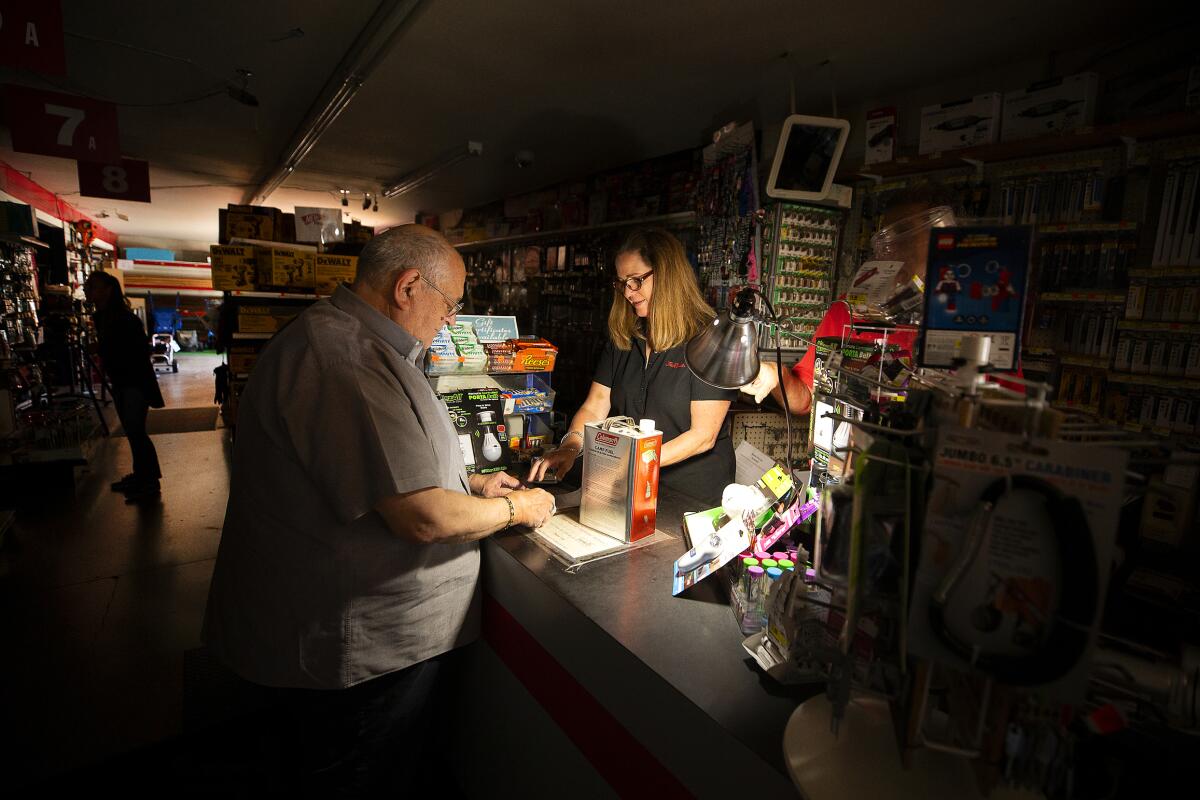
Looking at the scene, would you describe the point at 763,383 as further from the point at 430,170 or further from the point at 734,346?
the point at 430,170

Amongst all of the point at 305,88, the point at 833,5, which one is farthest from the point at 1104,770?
the point at 305,88

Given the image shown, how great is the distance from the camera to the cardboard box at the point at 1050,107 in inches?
104

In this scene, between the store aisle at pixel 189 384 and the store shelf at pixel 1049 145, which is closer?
the store shelf at pixel 1049 145

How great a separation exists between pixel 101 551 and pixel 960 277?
524 centimetres

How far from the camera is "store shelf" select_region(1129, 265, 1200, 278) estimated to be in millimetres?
2469

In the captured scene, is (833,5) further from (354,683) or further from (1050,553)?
(354,683)

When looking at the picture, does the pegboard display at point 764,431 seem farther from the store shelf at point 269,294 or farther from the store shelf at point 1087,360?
the store shelf at point 269,294

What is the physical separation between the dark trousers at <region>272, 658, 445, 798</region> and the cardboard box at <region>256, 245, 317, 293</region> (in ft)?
14.8

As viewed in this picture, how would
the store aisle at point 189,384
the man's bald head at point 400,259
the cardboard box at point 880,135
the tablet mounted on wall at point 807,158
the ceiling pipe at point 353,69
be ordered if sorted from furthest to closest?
1. the store aisle at point 189,384
2. the cardboard box at point 880,135
3. the tablet mounted on wall at point 807,158
4. the ceiling pipe at point 353,69
5. the man's bald head at point 400,259

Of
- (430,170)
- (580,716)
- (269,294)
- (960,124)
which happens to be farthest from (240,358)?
(960,124)

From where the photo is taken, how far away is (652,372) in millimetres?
2359

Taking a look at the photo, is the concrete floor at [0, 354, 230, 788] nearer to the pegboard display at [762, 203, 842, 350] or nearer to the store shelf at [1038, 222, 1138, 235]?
the pegboard display at [762, 203, 842, 350]

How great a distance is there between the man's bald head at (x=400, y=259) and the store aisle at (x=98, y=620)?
2223mm

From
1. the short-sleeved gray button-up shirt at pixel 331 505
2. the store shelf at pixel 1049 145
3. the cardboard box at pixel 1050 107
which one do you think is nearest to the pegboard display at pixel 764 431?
the store shelf at pixel 1049 145
